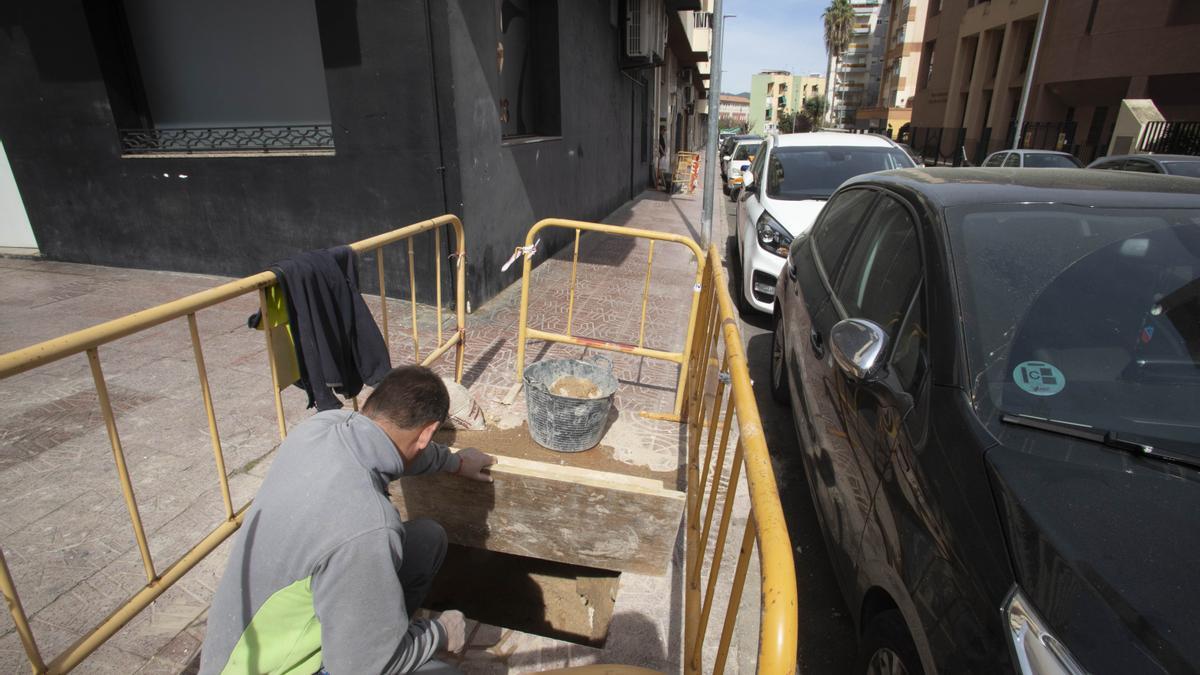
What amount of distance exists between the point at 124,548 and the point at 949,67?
43.5 meters

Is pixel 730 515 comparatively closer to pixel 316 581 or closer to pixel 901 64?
pixel 316 581

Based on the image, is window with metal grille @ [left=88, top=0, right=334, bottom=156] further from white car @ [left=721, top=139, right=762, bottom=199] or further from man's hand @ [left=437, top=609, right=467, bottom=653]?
white car @ [left=721, top=139, right=762, bottom=199]

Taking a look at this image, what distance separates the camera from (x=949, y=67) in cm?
3550

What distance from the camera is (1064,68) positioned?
23.4 meters

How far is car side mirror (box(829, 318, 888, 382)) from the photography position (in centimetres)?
221

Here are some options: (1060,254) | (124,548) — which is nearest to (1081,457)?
(1060,254)

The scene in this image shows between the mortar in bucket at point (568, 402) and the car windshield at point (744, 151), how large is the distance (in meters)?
19.8

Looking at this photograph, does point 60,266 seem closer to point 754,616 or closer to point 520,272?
point 520,272

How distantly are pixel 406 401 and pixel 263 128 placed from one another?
232 inches

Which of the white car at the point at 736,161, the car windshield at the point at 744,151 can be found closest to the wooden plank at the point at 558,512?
the white car at the point at 736,161

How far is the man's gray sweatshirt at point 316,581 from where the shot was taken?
5.47 ft

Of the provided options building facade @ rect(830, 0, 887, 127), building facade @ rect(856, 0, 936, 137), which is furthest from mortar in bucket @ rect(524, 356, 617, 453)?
building facade @ rect(830, 0, 887, 127)

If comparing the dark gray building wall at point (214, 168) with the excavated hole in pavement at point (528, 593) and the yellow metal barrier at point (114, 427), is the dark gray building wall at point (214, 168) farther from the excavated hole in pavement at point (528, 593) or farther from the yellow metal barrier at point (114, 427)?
the yellow metal barrier at point (114, 427)

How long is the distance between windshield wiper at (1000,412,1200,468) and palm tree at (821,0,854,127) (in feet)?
249
